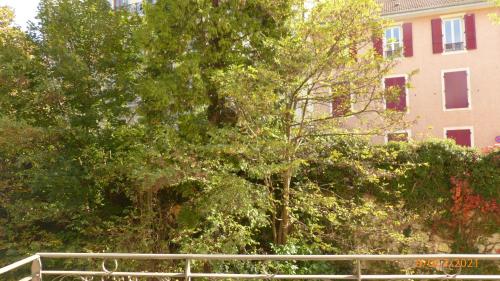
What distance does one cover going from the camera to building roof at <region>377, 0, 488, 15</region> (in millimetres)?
19188

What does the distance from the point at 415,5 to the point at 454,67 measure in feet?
11.2

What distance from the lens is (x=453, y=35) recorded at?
1938 cm

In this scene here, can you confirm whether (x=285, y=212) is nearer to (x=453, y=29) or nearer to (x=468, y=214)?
(x=468, y=214)

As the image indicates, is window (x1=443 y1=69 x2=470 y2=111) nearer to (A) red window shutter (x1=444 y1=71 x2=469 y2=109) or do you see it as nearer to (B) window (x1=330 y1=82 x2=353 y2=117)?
(A) red window shutter (x1=444 y1=71 x2=469 y2=109)

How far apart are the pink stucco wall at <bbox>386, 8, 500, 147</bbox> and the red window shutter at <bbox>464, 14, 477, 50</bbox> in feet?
0.49

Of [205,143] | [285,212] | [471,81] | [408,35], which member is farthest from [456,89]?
[205,143]

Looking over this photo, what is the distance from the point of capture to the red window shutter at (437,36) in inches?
762

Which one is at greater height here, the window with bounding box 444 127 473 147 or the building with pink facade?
the building with pink facade

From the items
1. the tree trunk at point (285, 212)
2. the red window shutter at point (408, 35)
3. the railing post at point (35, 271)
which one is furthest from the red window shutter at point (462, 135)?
the railing post at point (35, 271)

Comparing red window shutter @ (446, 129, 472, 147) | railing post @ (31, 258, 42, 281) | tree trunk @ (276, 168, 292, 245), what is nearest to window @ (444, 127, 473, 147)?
red window shutter @ (446, 129, 472, 147)

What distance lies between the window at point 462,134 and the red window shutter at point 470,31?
11.3 ft

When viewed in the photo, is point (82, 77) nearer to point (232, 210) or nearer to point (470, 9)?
point (232, 210)

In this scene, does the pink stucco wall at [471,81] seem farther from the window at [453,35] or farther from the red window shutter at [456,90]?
the window at [453,35]

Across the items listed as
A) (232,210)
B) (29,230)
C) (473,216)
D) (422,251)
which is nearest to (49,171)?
(29,230)
